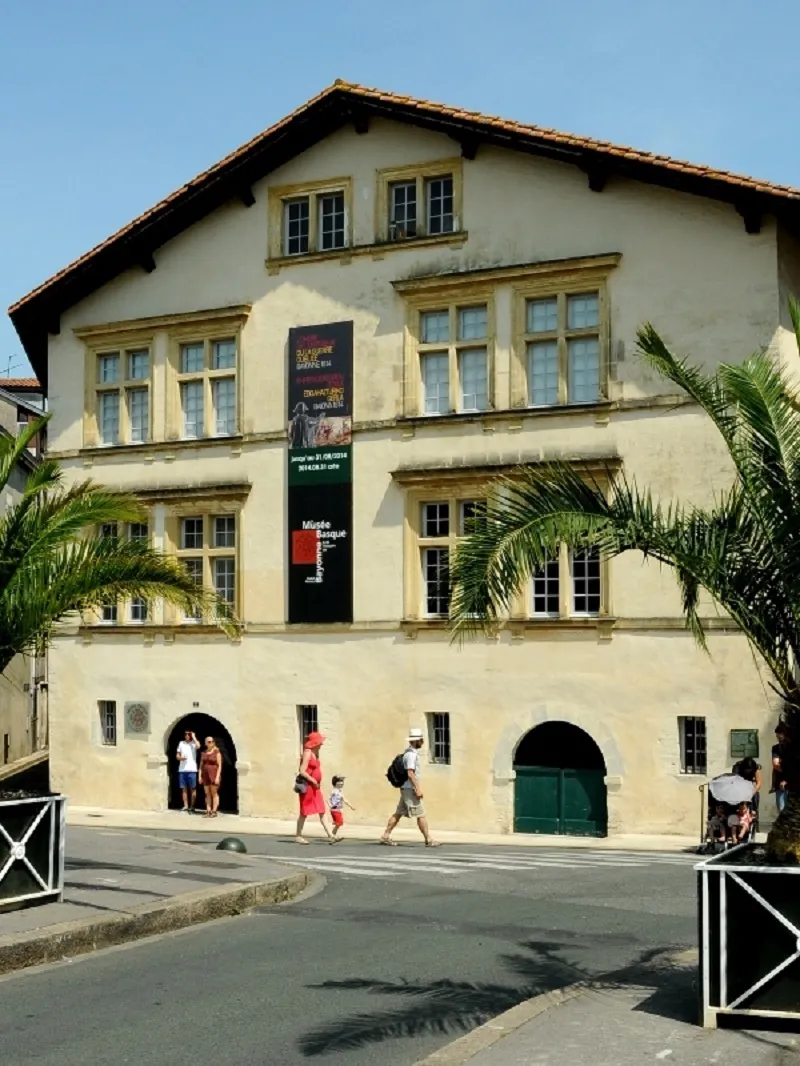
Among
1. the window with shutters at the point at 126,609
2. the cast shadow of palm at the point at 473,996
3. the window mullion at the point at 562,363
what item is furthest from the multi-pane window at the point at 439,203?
the cast shadow of palm at the point at 473,996

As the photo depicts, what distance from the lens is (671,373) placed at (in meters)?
11.0

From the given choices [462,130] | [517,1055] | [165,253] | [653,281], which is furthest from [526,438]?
[517,1055]

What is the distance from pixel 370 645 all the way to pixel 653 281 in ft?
27.0

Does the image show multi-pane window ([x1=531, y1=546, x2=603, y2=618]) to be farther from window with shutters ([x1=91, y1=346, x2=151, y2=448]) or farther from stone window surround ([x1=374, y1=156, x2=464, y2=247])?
window with shutters ([x1=91, y1=346, x2=151, y2=448])

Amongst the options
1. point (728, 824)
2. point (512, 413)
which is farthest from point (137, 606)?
point (728, 824)

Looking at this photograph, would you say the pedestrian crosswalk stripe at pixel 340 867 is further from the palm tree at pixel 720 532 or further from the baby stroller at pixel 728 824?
the palm tree at pixel 720 532

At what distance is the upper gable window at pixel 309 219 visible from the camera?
30094mm

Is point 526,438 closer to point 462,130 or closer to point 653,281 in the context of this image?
point 653,281

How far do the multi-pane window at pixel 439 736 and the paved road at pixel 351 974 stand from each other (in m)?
10.5

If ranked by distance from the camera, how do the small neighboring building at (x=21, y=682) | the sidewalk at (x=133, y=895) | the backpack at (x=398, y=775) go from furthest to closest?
1. the small neighboring building at (x=21, y=682)
2. the backpack at (x=398, y=775)
3. the sidewalk at (x=133, y=895)

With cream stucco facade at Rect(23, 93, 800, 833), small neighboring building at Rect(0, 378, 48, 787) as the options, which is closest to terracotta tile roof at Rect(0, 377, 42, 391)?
small neighboring building at Rect(0, 378, 48, 787)

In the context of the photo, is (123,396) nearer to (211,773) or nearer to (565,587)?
(211,773)

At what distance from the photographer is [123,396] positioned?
32344mm

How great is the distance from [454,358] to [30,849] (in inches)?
655
